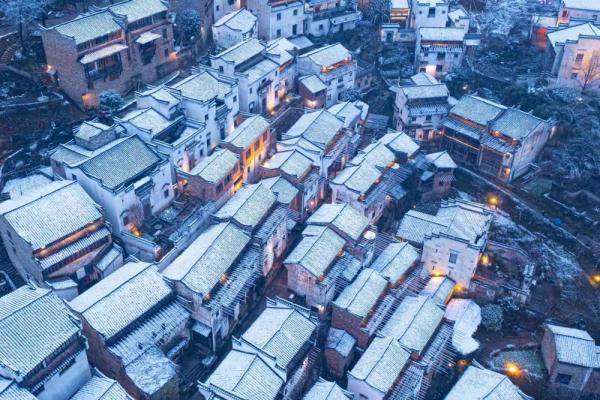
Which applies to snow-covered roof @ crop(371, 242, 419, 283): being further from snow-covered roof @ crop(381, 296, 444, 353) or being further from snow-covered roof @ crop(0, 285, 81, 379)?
snow-covered roof @ crop(0, 285, 81, 379)

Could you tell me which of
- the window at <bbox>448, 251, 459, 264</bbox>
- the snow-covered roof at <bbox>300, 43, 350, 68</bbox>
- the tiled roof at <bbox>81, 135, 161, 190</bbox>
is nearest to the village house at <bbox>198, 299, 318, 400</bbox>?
the window at <bbox>448, 251, 459, 264</bbox>

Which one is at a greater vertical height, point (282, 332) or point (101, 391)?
point (101, 391)

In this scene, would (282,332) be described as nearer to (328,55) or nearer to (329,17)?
(328,55)

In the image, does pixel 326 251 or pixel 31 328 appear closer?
pixel 31 328

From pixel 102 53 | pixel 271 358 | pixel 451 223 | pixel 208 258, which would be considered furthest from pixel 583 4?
pixel 271 358

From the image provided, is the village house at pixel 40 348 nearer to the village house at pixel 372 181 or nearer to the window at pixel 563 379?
the village house at pixel 372 181

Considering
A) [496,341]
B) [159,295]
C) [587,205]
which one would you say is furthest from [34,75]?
[587,205]

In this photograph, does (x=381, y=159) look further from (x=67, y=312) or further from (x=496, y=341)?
(x=67, y=312)
